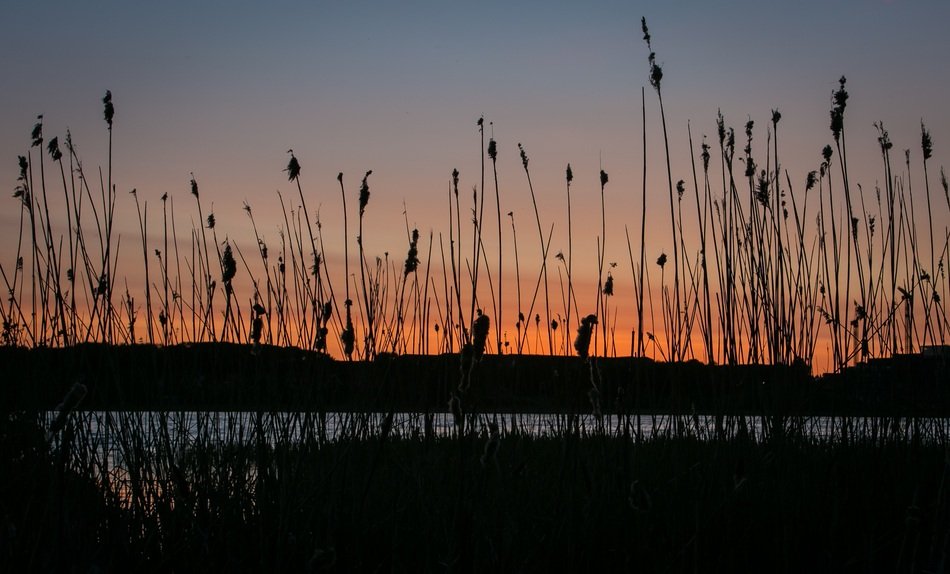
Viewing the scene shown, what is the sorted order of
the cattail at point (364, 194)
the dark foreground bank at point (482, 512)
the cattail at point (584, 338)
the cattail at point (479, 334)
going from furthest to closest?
the cattail at point (364, 194)
the dark foreground bank at point (482, 512)
the cattail at point (584, 338)
the cattail at point (479, 334)

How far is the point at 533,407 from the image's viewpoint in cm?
479

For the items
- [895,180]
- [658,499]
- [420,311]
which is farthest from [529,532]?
[895,180]

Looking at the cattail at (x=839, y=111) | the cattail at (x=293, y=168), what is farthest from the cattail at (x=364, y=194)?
the cattail at (x=839, y=111)

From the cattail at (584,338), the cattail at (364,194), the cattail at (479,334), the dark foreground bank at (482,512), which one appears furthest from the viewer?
the cattail at (364,194)

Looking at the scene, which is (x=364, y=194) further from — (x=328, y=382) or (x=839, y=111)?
(x=839, y=111)

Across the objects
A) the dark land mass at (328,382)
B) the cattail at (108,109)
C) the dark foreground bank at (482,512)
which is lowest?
the dark foreground bank at (482,512)

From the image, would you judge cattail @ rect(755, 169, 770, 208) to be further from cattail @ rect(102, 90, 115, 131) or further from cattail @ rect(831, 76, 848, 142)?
cattail @ rect(102, 90, 115, 131)

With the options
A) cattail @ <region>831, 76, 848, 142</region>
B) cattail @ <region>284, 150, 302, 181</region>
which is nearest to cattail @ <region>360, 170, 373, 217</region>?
cattail @ <region>284, 150, 302, 181</region>

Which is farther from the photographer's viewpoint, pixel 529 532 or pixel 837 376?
pixel 837 376

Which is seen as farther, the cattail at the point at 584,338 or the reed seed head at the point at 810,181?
the reed seed head at the point at 810,181

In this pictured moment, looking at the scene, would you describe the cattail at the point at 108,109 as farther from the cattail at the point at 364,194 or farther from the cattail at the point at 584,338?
the cattail at the point at 584,338

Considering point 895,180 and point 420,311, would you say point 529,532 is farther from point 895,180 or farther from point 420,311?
point 895,180

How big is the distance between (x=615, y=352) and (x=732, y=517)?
1160 mm

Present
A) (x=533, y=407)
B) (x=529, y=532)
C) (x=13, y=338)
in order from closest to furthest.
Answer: (x=529, y=532), (x=13, y=338), (x=533, y=407)
